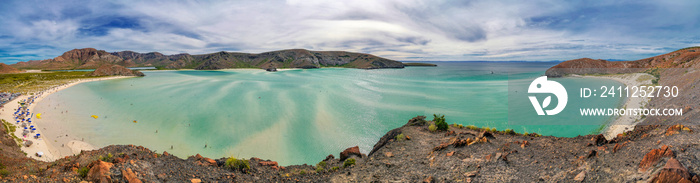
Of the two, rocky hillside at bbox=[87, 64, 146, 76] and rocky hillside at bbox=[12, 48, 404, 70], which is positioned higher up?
rocky hillside at bbox=[12, 48, 404, 70]

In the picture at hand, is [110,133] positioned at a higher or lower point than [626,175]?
lower

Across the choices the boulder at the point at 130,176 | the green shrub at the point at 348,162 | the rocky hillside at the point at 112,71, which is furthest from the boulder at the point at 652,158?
the rocky hillside at the point at 112,71

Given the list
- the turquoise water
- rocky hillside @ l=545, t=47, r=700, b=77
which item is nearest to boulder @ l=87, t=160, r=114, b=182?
the turquoise water

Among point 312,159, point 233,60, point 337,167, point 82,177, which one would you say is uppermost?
point 233,60

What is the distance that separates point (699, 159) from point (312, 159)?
1418 centimetres

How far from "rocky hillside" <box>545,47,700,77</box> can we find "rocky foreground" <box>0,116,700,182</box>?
33349mm

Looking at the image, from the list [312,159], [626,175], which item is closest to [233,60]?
[312,159]

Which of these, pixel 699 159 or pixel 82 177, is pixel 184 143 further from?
Result: pixel 699 159

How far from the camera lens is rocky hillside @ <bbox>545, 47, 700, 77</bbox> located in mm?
28286

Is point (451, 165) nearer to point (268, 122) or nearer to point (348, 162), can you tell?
point (348, 162)

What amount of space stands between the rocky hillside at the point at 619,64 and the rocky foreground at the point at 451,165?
1313 inches

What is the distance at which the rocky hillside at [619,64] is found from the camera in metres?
28.3

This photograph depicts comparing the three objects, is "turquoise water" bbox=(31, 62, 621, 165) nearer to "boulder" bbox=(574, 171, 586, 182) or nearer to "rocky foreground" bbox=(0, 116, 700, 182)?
"rocky foreground" bbox=(0, 116, 700, 182)

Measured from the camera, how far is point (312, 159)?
49.0 ft
